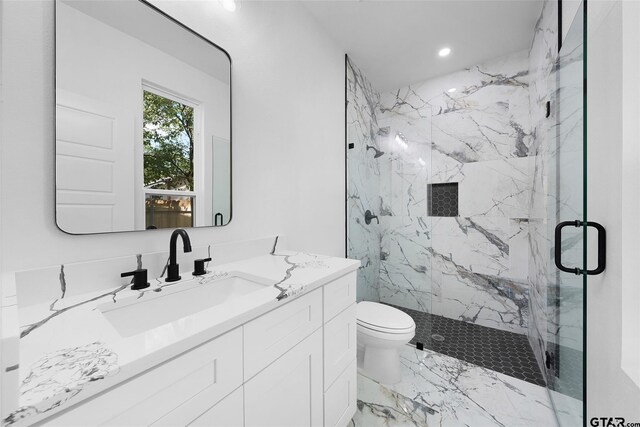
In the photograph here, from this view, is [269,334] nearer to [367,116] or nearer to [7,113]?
[7,113]

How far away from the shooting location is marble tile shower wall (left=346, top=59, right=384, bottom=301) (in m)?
2.39

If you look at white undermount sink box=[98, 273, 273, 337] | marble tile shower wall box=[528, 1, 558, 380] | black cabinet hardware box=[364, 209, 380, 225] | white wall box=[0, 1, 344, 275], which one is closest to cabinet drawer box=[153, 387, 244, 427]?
white undermount sink box=[98, 273, 273, 337]

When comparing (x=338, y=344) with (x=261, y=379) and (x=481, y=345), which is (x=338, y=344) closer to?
(x=261, y=379)

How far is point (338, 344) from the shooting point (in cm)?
125

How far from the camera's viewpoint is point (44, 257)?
0.82 m

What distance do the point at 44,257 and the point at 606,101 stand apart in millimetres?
1934

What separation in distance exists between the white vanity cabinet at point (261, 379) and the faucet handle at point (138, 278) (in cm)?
46

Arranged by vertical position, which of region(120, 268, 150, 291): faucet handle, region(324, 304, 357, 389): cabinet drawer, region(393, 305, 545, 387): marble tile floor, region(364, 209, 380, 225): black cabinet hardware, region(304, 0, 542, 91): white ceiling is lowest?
region(393, 305, 545, 387): marble tile floor

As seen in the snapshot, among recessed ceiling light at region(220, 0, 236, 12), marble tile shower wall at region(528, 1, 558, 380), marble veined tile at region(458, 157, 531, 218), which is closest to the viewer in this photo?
recessed ceiling light at region(220, 0, 236, 12)

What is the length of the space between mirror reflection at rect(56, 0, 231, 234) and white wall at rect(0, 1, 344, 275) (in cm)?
5

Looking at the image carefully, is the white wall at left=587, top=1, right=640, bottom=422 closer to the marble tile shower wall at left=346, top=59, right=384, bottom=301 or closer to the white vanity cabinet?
the white vanity cabinet

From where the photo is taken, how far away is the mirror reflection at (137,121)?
871mm

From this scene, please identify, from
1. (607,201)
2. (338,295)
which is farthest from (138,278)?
(607,201)

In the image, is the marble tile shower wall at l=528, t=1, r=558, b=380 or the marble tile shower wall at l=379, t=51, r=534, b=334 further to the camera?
the marble tile shower wall at l=379, t=51, r=534, b=334
